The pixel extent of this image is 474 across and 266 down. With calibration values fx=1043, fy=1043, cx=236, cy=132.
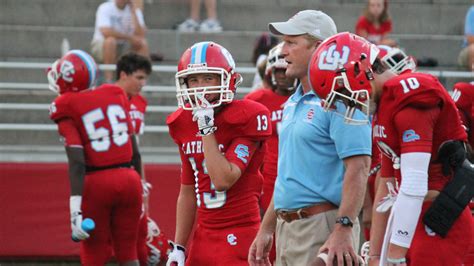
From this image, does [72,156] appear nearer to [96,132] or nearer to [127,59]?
[96,132]

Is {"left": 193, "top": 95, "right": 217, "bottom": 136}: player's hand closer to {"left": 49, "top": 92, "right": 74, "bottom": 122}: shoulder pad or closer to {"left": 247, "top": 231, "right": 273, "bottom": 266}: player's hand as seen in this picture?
{"left": 247, "top": 231, "right": 273, "bottom": 266}: player's hand

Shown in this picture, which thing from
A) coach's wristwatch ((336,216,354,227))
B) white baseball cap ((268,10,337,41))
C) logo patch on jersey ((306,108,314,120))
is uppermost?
white baseball cap ((268,10,337,41))

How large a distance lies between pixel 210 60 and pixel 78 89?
3081mm

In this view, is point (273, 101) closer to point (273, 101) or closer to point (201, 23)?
point (273, 101)

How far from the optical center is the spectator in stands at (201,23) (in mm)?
13727

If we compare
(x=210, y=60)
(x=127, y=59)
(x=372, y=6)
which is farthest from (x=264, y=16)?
(x=210, y=60)

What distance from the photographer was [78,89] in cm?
826

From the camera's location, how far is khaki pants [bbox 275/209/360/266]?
516cm

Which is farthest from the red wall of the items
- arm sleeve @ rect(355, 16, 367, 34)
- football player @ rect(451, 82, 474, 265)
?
football player @ rect(451, 82, 474, 265)

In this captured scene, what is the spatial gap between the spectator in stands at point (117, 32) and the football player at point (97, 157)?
3.98m

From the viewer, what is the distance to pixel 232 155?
5.34 metres

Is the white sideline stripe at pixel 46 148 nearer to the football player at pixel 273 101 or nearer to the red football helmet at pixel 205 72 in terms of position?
the football player at pixel 273 101

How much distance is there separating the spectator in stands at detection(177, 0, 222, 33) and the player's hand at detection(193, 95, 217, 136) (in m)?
8.49

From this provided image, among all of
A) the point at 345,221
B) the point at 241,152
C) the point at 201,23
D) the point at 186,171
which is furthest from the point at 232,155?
the point at 201,23
